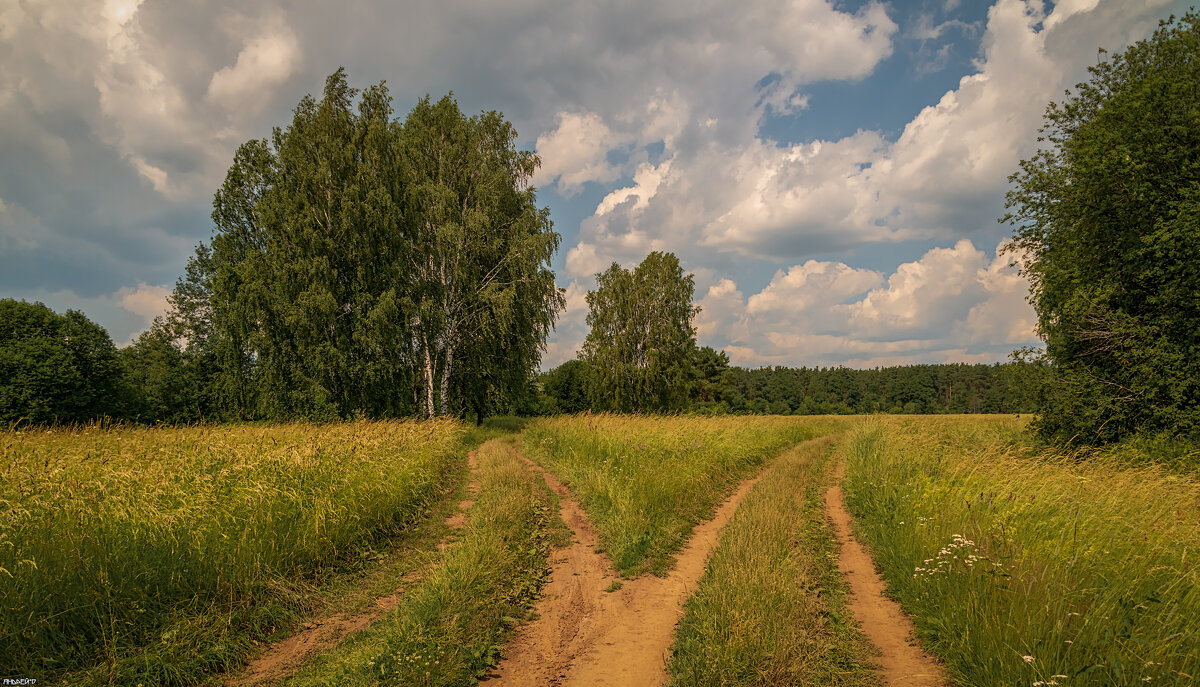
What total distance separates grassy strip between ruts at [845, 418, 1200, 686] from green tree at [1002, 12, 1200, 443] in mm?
4302

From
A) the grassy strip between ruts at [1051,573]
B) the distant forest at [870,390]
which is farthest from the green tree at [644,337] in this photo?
the distant forest at [870,390]

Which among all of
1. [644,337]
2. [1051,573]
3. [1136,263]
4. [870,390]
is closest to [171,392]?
[644,337]

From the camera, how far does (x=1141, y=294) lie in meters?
10.9

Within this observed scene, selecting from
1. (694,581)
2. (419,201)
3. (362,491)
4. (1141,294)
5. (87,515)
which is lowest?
(694,581)

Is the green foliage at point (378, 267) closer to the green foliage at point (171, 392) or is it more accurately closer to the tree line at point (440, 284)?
the tree line at point (440, 284)

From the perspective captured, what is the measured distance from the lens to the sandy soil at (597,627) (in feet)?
12.7

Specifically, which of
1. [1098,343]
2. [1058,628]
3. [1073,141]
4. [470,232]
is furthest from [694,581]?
Result: [470,232]

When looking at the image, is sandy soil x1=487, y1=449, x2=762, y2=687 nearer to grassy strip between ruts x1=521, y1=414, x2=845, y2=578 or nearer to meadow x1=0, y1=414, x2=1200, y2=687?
meadow x1=0, y1=414, x2=1200, y2=687

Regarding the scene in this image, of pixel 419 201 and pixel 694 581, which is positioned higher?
pixel 419 201

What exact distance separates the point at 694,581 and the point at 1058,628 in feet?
11.1

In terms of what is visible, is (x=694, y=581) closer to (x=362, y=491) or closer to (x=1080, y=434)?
(x=362, y=491)

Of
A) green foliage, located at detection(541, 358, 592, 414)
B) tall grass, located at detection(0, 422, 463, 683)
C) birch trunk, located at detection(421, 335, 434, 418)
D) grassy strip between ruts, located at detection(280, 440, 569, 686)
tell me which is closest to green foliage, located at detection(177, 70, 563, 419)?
birch trunk, located at detection(421, 335, 434, 418)

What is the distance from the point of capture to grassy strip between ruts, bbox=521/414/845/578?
7180mm

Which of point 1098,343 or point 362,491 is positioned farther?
point 1098,343
